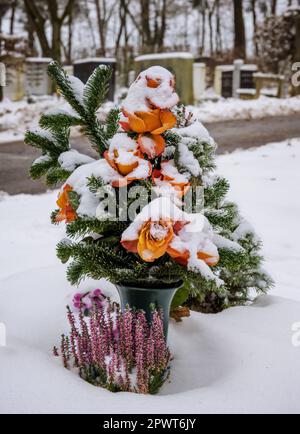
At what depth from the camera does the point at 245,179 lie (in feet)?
19.1

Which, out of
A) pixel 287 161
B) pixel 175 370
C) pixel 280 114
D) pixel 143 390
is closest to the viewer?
pixel 143 390

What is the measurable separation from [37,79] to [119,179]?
15706 mm

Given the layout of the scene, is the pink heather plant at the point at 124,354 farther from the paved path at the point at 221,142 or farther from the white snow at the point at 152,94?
the paved path at the point at 221,142

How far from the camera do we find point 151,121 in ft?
5.26

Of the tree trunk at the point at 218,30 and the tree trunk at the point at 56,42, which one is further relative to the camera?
the tree trunk at the point at 218,30

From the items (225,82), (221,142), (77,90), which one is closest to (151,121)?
(77,90)

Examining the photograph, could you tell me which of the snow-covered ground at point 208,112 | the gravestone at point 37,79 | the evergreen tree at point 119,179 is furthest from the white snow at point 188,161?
the gravestone at point 37,79

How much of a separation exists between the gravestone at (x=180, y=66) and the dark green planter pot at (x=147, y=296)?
11.3m

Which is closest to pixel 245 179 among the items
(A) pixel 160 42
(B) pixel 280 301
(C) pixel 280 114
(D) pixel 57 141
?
(B) pixel 280 301

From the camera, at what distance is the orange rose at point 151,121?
1.60 meters

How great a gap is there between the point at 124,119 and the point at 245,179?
4281 millimetres

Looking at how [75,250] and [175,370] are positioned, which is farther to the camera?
[175,370]

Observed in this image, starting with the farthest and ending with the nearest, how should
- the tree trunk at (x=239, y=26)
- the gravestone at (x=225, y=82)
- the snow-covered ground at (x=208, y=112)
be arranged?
the tree trunk at (x=239, y=26) < the gravestone at (x=225, y=82) < the snow-covered ground at (x=208, y=112)

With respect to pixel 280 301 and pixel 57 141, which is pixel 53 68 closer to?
pixel 57 141
